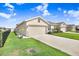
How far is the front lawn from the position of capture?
15.8 ft

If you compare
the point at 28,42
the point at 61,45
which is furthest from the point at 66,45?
the point at 28,42

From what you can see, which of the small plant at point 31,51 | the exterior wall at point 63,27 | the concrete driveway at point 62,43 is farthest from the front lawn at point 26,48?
the exterior wall at point 63,27

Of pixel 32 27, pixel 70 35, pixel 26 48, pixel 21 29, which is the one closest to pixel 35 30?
pixel 32 27

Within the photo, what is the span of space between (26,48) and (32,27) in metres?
0.59

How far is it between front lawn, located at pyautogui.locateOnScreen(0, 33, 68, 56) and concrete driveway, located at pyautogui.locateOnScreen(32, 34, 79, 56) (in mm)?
126

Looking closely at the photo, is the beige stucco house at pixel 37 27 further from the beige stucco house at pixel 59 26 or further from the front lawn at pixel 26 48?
the front lawn at pixel 26 48

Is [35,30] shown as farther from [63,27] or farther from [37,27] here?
[63,27]

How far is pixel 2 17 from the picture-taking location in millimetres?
4832

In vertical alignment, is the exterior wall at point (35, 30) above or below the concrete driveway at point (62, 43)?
above

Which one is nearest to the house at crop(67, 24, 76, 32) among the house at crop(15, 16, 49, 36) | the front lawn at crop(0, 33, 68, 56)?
the house at crop(15, 16, 49, 36)

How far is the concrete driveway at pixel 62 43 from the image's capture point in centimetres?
476

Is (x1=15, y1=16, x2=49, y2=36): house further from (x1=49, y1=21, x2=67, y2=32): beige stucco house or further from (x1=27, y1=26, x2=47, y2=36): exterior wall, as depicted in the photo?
(x1=49, y1=21, x2=67, y2=32): beige stucco house

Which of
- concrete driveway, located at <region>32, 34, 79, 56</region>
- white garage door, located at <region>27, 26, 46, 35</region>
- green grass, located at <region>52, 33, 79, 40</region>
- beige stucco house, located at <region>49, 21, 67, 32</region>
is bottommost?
concrete driveway, located at <region>32, 34, 79, 56</region>

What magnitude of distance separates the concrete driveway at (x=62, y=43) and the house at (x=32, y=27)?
140mm
